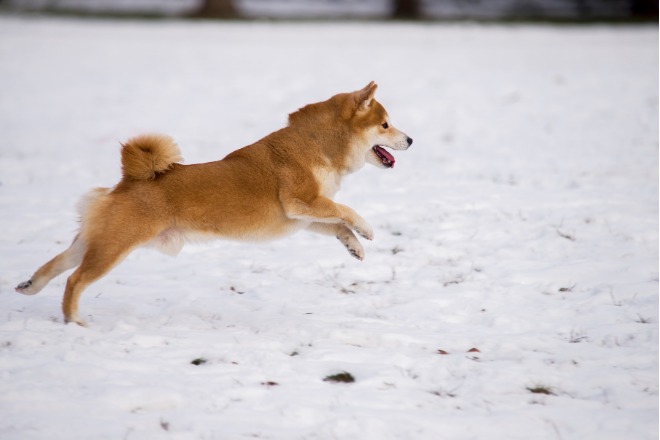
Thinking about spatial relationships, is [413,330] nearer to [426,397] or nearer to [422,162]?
[426,397]

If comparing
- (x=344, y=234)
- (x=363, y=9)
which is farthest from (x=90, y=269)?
(x=363, y=9)

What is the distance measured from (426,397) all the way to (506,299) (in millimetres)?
1807

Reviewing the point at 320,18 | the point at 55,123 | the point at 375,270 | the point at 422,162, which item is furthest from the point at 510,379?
the point at 320,18

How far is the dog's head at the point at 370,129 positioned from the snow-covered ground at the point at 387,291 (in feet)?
3.48

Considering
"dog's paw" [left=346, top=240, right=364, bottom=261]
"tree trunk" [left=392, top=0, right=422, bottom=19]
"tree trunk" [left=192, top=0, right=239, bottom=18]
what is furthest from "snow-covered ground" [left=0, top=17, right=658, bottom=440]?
"tree trunk" [left=392, top=0, right=422, bottom=19]

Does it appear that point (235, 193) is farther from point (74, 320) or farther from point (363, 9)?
point (363, 9)

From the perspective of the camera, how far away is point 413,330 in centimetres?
539

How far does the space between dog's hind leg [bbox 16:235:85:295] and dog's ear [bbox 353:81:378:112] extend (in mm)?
2321

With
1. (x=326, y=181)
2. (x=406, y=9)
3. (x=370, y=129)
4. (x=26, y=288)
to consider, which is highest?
(x=370, y=129)

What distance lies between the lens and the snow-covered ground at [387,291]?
419 centimetres

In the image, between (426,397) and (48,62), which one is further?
(48,62)

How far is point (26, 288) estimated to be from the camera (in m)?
5.36

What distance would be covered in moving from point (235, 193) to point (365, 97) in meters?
1.31

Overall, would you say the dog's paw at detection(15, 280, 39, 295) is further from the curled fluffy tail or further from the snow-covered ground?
the curled fluffy tail
